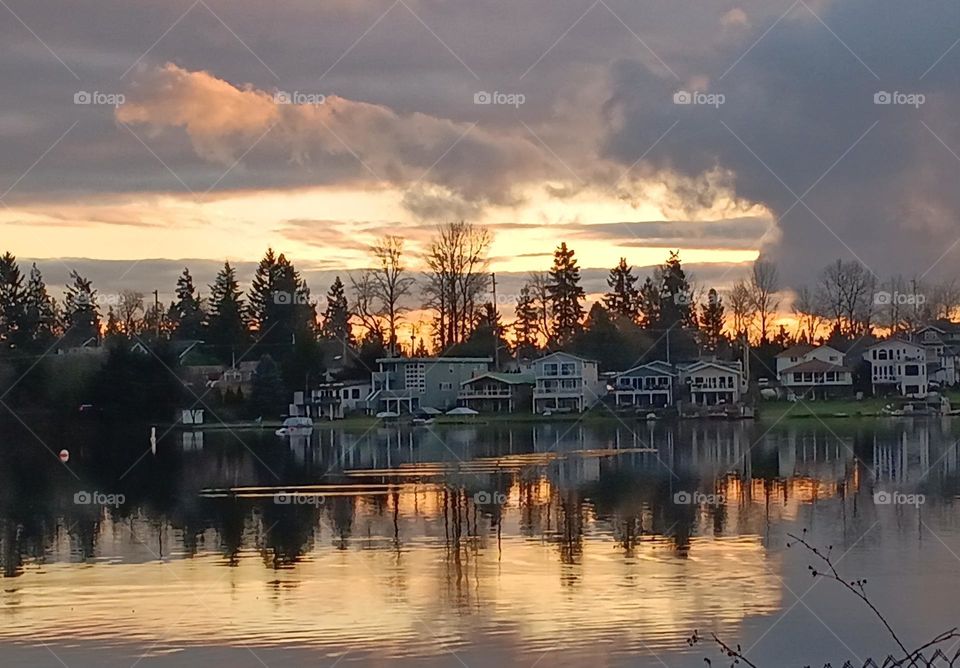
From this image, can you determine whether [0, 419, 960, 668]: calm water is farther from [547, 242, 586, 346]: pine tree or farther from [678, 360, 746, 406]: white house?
[547, 242, 586, 346]: pine tree

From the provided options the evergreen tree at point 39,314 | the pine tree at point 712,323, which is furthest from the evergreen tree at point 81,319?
the pine tree at point 712,323

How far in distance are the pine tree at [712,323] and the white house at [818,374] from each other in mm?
9749

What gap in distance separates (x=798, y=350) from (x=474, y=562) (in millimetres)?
65156

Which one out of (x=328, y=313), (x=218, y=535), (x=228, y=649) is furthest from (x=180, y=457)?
(x=328, y=313)

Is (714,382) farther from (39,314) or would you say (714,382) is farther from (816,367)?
(39,314)

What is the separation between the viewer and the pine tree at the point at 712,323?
9088 centimetres

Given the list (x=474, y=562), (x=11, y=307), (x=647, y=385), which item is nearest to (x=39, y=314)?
(x=11, y=307)

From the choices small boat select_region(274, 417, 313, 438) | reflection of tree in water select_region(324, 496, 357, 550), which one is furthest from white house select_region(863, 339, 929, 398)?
reflection of tree in water select_region(324, 496, 357, 550)

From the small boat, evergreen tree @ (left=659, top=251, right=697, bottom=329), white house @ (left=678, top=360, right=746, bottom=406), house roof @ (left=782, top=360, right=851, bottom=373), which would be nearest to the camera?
the small boat

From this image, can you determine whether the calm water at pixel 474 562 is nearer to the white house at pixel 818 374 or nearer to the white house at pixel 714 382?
the white house at pixel 714 382

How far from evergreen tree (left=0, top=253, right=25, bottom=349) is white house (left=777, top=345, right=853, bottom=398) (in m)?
42.9

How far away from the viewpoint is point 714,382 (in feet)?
263

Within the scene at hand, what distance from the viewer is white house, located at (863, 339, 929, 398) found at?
78.4 m

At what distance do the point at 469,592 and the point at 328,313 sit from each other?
263ft
